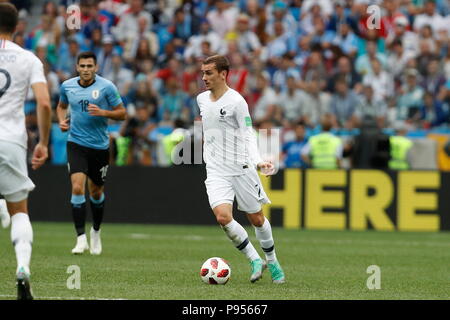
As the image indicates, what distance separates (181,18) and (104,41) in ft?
6.57

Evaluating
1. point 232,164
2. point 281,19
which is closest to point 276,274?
point 232,164

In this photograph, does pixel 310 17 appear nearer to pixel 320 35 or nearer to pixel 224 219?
pixel 320 35

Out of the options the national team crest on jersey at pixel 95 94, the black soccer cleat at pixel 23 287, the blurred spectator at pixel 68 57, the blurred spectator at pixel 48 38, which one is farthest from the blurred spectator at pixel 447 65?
the black soccer cleat at pixel 23 287

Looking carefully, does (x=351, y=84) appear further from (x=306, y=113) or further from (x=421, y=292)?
(x=421, y=292)

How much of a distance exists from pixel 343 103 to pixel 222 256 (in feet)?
27.7

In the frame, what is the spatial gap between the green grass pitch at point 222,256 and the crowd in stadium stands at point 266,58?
314 centimetres

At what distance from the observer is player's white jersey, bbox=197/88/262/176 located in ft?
36.2

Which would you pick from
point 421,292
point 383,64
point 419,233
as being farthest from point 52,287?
point 383,64

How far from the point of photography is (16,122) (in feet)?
28.9

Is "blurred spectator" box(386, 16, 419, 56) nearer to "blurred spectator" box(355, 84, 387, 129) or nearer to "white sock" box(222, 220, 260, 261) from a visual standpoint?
"blurred spectator" box(355, 84, 387, 129)

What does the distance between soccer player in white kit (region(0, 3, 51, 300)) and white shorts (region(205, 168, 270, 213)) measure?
261cm

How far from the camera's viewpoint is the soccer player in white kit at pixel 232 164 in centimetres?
1098

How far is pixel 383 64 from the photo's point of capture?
76.1 feet

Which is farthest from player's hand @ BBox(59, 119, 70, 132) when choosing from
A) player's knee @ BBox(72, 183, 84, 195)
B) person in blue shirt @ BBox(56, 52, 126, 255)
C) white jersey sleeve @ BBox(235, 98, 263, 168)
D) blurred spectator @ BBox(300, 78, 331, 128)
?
blurred spectator @ BBox(300, 78, 331, 128)
